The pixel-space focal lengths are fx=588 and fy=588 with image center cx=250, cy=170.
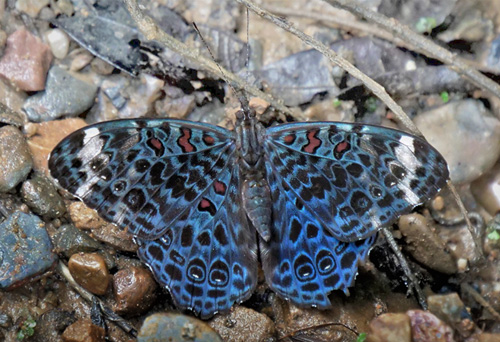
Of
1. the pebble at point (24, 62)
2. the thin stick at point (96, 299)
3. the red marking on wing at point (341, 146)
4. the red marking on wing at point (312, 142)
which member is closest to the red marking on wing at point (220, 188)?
the red marking on wing at point (312, 142)

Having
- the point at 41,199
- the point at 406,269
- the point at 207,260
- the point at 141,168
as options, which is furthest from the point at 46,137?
the point at 406,269

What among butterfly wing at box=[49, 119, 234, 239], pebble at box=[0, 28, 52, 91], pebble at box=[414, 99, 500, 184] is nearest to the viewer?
butterfly wing at box=[49, 119, 234, 239]

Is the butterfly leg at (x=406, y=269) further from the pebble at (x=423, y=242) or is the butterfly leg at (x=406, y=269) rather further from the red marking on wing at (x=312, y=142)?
the red marking on wing at (x=312, y=142)

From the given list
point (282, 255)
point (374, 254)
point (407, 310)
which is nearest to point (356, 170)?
point (282, 255)

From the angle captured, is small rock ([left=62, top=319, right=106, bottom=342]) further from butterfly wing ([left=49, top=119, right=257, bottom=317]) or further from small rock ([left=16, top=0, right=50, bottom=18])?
small rock ([left=16, top=0, right=50, bottom=18])

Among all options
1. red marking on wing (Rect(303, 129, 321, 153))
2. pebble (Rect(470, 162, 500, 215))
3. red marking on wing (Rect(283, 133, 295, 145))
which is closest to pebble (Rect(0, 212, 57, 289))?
red marking on wing (Rect(283, 133, 295, 145))

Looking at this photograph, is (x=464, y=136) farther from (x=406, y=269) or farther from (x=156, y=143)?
(x=156, y=143)
